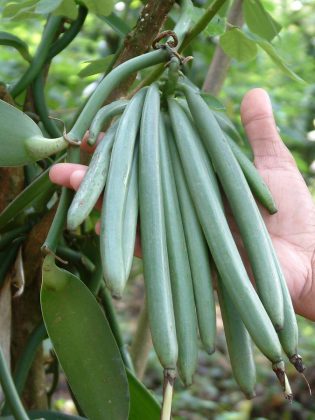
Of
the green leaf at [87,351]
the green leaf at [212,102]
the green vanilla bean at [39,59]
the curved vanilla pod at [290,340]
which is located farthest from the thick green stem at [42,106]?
the curved vanilla pod at [290,340]

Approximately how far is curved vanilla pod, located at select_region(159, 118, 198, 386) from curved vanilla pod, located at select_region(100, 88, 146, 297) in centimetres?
5

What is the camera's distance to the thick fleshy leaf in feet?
2.25

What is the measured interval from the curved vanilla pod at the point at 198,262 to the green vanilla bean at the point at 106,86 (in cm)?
10

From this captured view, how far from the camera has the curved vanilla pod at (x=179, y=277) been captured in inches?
23.7

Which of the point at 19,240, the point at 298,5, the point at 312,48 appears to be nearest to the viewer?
the point at 19,240

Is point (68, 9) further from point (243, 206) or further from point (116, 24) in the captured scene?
point (243, 206)

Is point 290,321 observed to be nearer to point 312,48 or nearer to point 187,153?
point 187,153

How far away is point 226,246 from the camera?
25.7 inches

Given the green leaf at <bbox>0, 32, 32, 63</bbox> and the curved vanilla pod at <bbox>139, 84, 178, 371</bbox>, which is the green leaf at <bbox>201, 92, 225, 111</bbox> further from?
the green leaf at <bbox>0, 32, 32, 63</bbox>

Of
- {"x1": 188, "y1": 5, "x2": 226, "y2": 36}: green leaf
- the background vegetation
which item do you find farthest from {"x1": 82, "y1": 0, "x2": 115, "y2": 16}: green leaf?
the background vegetation

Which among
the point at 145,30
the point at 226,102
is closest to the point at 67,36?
the point at 145,30

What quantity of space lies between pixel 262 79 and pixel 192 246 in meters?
2.71

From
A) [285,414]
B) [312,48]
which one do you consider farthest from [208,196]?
[312,48]

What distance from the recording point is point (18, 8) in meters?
0.92
